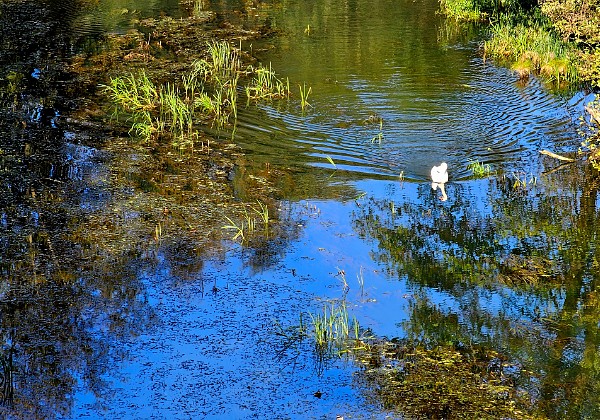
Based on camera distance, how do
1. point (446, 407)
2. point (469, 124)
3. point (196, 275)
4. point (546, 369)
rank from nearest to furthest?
1. point (446, 407)
2. point (546, 369)
3. point (196, 275)
4. point (469, 124)

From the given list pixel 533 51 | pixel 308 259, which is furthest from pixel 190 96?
pixel 533 51

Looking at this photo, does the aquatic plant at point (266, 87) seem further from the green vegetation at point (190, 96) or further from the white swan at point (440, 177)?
the white swan at point (440, 177)

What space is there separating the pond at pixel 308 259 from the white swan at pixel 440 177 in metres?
0.13

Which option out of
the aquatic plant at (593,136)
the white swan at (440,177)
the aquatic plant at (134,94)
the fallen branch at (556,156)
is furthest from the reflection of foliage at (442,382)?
the aquatic plant at (134,94)

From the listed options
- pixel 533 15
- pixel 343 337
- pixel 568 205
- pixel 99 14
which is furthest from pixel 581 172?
pixel 99 14

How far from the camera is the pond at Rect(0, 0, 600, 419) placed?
5.71m

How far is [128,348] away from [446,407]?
2.31 m

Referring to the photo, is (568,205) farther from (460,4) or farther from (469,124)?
(460,4)

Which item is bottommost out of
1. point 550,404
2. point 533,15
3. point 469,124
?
point 550,404

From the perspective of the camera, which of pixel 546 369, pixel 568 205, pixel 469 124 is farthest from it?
pixel 469 124

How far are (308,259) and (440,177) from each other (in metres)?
2.15

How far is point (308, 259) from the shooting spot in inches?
298

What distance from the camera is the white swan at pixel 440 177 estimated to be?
8.91m

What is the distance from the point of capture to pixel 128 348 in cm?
611
